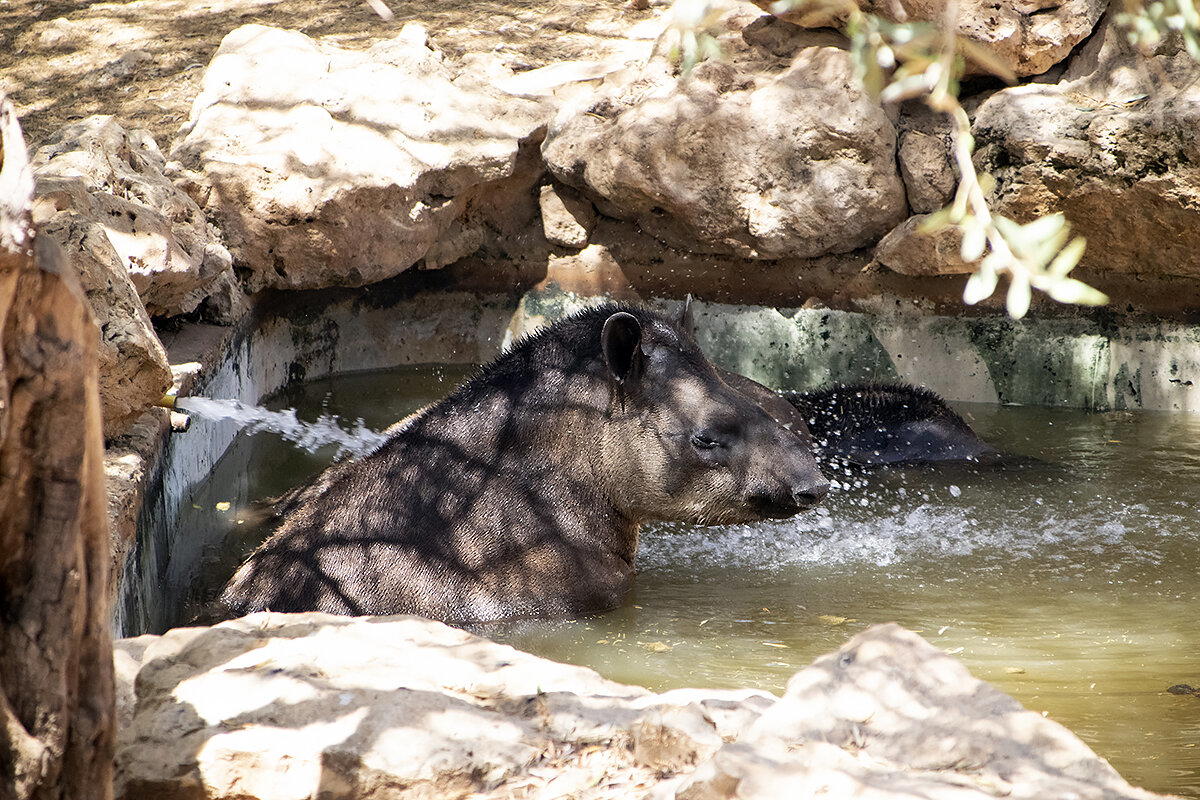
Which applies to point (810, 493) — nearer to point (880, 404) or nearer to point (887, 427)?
Result: point (887, 427)

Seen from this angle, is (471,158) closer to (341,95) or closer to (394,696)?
(341,95)

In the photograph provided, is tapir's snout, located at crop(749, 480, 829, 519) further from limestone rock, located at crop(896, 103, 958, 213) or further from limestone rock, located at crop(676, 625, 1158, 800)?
limestone rock, located at crop(896, 103, 958, 213)

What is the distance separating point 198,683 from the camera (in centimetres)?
310

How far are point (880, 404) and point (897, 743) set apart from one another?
5437mm

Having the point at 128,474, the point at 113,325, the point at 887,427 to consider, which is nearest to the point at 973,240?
the point at 128,474

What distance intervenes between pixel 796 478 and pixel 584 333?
3.51ft

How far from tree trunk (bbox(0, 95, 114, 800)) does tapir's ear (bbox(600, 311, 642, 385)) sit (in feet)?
9.10

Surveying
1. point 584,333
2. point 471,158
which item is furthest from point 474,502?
point 471,158

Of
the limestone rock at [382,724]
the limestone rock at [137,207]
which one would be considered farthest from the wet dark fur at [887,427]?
the limestone rock at [382,724]

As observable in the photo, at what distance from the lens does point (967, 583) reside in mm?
5848

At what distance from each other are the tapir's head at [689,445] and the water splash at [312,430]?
2373 millimetres

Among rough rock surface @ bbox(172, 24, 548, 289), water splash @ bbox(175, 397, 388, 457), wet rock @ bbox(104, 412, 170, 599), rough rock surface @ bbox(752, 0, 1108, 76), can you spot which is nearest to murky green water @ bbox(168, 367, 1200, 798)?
water splash @ bbox(175, 397, 388, 457)

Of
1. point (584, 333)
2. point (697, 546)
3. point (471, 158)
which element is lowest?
point (697, 546)

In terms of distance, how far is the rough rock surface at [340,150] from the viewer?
27.2 ft
